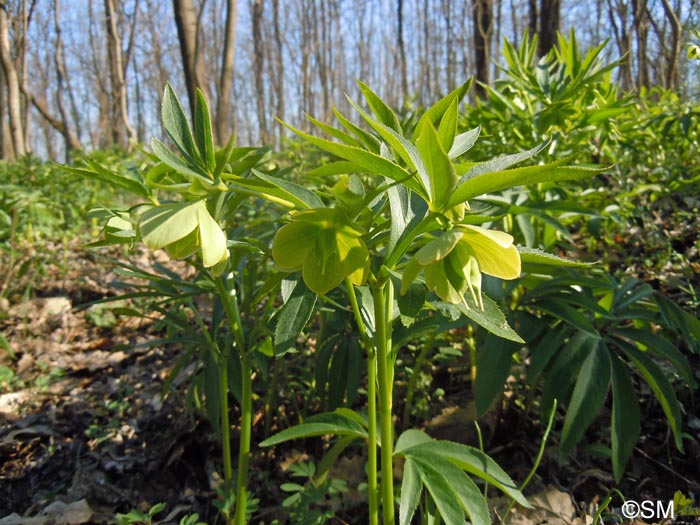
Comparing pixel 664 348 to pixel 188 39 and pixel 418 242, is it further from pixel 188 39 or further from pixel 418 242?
pixel 188 39

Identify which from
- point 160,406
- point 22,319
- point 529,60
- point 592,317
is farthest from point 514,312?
point 22,319

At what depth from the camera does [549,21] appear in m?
3.28

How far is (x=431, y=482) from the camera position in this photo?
720 mm

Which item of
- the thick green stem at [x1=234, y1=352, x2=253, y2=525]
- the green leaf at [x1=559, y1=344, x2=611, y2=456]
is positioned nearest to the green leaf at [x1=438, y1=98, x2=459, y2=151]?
the thick green stem at [x1=234, y1=352, x2=253, y2=525]

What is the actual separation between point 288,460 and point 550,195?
3.60 feet

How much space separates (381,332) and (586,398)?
54 centimetres

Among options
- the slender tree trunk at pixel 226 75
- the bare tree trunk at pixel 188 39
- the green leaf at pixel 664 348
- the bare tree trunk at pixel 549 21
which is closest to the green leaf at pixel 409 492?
the green leaf at pixel 664 348

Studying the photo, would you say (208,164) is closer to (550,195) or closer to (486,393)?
(486,393)

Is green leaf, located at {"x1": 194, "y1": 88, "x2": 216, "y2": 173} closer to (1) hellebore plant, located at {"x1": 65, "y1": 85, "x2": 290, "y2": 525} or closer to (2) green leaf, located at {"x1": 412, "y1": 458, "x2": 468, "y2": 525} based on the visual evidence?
(1) hellebore plant, located at {"x1": 65, "y1": 85, "x2": 290, "y2": 525}

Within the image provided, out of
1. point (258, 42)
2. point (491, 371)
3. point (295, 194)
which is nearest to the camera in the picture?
point (295, 194)

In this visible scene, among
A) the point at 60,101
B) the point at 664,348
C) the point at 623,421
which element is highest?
the point at 60,101

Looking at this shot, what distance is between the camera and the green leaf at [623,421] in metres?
0.94

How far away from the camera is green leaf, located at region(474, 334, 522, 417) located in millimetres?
1019

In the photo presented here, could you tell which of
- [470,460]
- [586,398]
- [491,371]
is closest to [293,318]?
[470,460]
